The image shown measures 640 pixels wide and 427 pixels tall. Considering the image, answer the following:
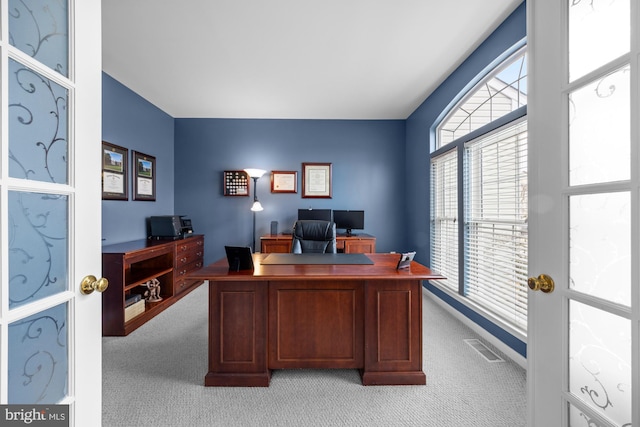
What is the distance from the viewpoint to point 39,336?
0.78 meters

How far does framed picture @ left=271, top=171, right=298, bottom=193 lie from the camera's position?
463 centimetres

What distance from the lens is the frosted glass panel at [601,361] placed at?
76cm

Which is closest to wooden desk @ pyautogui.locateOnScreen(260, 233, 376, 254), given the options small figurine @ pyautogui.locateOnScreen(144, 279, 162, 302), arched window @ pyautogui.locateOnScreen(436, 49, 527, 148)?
small figurine @ pyautogui.locateOnScreen(144, 279, 162, 302)

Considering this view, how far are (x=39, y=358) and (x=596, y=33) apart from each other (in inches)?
72.9

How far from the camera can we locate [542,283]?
3.11 feet

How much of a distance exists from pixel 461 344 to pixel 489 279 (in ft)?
2.15

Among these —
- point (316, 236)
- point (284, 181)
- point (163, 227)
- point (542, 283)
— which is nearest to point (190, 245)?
point (163, 227)

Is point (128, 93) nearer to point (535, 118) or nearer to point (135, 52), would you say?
point (135, 52)

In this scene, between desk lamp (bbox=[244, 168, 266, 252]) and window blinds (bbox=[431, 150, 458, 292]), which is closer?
window blinds (bbox=[431, 150, 458, 292])

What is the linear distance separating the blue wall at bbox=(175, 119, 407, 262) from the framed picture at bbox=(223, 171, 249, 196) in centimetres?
11

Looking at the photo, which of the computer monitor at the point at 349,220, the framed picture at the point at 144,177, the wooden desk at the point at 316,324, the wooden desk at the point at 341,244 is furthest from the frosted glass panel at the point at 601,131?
the framed picture at the point at 144,177

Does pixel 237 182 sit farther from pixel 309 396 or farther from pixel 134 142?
pixel 309 396

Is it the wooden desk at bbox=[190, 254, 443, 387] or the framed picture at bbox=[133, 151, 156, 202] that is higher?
the framed picture at bbox=[133, 151, 156, 202]

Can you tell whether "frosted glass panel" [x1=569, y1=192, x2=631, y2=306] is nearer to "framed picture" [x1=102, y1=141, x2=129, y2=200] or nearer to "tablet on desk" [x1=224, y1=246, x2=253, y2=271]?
"tablet on desk" [x1=224, y1=246, x2=253, y2=271]
